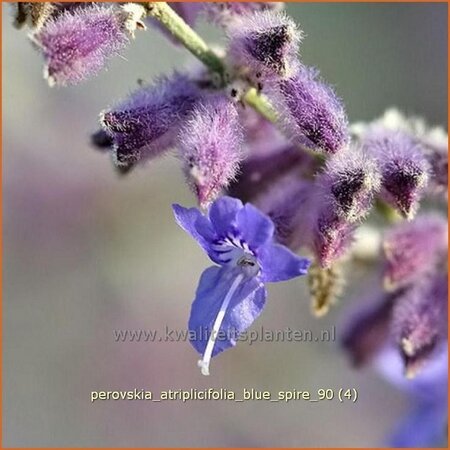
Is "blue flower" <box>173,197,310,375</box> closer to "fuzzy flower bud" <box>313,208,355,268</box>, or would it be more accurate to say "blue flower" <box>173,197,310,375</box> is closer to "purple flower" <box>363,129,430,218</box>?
"fuzzy flower bud" <box>313,208,355,268</box>

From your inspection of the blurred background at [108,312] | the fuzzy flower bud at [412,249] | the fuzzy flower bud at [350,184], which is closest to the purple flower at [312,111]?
the fuzzy flower bud at [350,184]

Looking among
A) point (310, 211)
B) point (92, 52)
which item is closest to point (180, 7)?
point (92, 52)

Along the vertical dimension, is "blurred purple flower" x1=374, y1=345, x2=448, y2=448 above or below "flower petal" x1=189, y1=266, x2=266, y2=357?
above

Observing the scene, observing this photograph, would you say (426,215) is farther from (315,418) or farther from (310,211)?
(315,418)

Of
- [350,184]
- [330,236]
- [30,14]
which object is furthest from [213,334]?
[30,14]

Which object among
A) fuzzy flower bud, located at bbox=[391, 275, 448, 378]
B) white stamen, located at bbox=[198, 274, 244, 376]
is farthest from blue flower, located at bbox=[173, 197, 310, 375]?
fuzzy flower bud, located at bbox=[391, 275, 448, 378]
